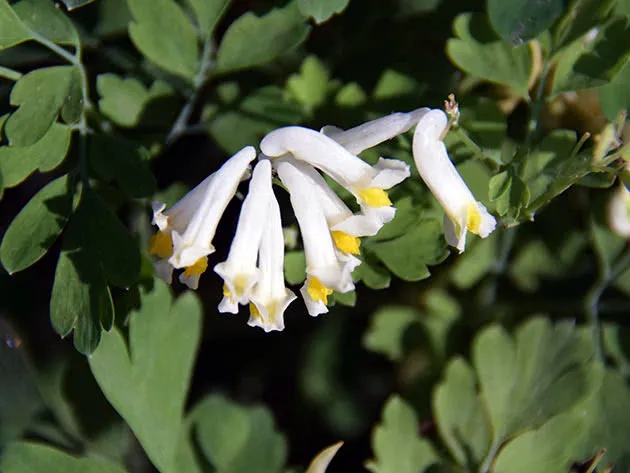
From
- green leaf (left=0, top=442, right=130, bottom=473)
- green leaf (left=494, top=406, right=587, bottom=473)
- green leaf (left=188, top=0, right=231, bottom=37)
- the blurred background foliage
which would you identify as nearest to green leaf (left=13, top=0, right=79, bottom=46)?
the blurred background foliage

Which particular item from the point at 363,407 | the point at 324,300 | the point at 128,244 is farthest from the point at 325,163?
the point at 363,407

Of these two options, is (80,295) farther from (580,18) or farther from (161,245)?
(580,18)

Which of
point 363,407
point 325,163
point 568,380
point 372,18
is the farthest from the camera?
point 363,407

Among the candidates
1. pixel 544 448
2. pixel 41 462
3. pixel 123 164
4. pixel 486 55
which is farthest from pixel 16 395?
pixel 486 55

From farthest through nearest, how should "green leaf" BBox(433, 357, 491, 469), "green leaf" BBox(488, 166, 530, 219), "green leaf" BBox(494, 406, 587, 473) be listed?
"green leaf" BBox(433, 357, 491, 469) → "green leaf" BBox(494, 406, 587, 473) → "green leaf" BBox(488, 166, 530, 219)

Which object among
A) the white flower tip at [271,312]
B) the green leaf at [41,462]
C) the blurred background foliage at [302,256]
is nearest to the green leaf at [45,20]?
the blurred background foliage at [302,256]

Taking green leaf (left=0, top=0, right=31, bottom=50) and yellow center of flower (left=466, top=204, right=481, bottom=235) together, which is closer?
yellow center of flower (left=466, top=204, right=481, bottom=235)

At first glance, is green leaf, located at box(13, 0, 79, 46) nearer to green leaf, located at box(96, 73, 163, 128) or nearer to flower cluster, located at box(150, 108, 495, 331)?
green leaf, located at box(96, 73, 163, 128)

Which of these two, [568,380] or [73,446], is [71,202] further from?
[568,380]
